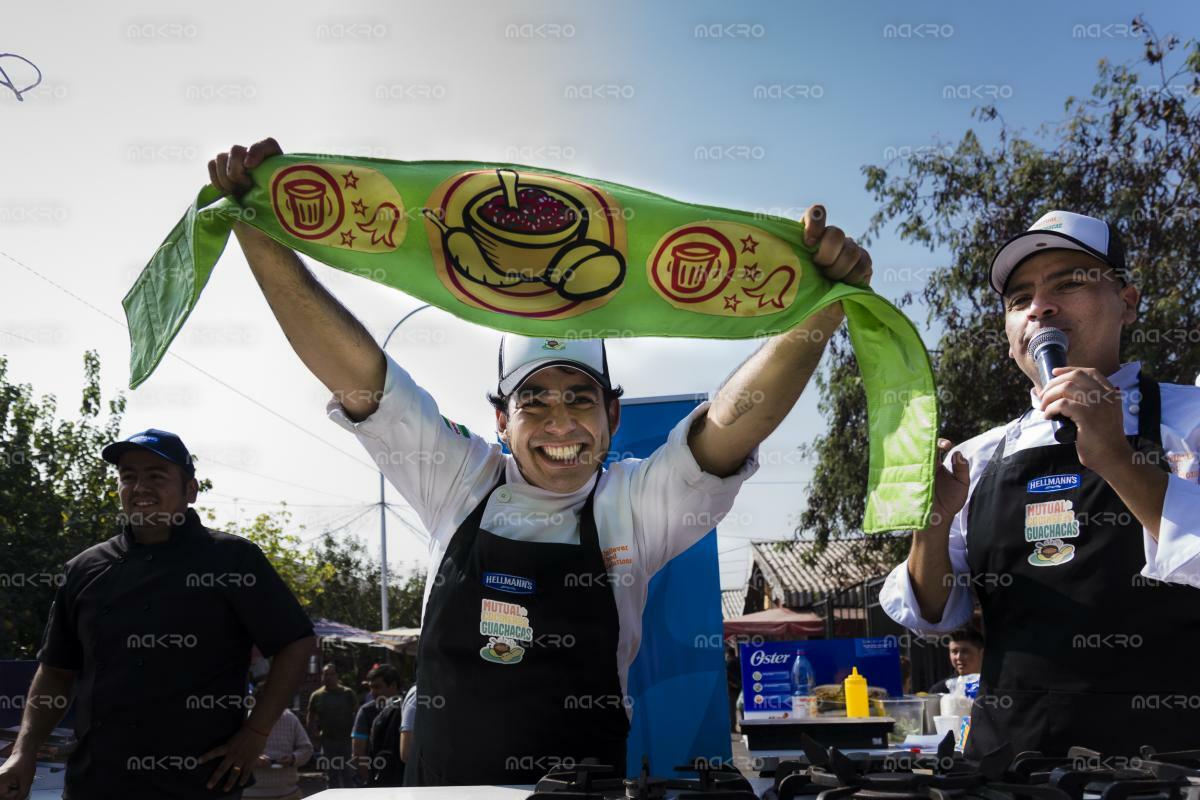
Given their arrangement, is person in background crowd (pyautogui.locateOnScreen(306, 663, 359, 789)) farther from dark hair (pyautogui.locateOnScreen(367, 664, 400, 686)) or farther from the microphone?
the microphone

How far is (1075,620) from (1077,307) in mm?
800

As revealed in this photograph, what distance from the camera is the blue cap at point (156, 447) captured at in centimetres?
396

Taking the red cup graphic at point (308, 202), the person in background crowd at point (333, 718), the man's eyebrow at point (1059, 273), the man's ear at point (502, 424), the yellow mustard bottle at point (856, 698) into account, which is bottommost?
the person in background crowd at point (333, 718)

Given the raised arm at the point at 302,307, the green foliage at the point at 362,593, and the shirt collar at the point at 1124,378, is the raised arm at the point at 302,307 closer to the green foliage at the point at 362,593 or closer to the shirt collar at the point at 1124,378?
the shirt collar at the point at 1124,378

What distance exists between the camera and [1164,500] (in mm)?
2086

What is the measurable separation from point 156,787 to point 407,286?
214 centimetres

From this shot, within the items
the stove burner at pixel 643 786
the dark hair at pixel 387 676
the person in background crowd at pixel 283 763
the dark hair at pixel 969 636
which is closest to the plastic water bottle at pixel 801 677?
the dark hair at pixel 969 636

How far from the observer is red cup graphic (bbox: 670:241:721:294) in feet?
8.86

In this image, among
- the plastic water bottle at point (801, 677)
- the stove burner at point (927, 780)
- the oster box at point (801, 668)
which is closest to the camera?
the stove burner at point (927, 780)

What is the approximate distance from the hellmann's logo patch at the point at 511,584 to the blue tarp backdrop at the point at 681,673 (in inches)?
62.5

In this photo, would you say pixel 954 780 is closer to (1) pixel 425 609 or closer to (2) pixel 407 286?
(1) pixel 425 609

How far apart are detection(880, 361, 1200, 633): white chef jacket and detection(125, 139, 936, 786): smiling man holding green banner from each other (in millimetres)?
323

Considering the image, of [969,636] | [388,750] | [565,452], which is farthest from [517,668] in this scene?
[969,636]

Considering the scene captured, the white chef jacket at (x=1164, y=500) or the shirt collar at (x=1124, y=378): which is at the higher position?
the shirt collar at (x=1124, y=378)
